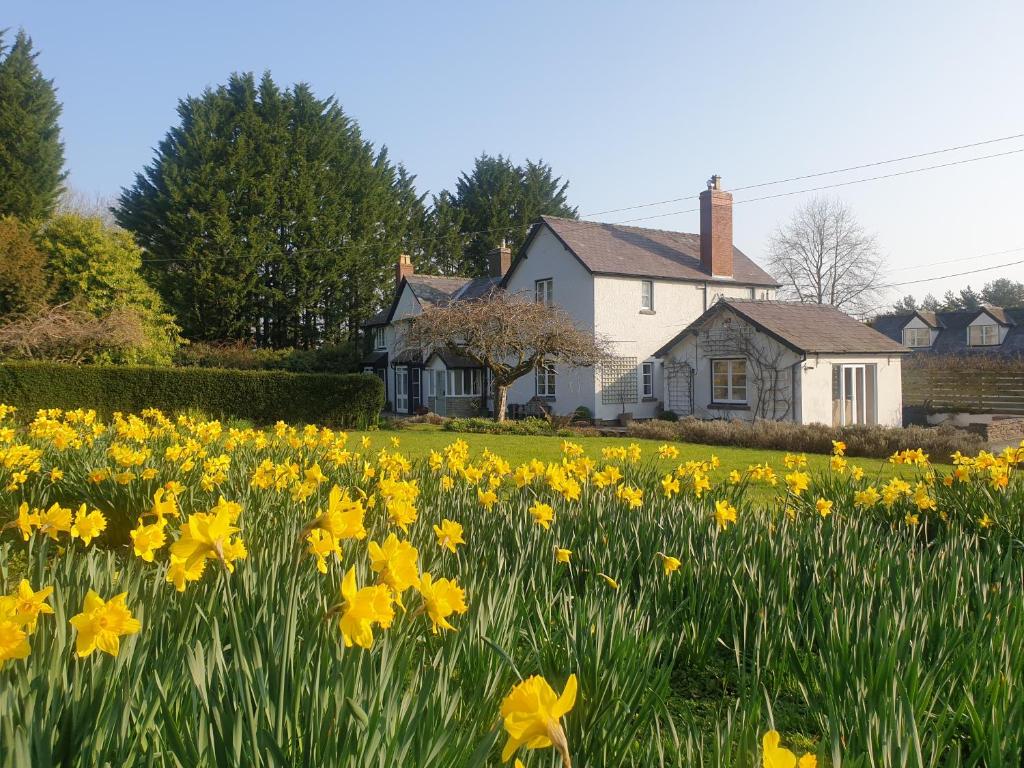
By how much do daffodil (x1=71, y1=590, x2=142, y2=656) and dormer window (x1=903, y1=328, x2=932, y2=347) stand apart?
151 ft

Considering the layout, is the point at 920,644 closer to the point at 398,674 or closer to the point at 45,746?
the point at 398,674

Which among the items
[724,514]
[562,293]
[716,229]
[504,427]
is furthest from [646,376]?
[724,514]

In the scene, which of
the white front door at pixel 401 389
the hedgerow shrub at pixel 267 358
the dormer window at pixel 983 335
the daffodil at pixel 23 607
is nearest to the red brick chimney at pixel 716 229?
the white front door at pixel 401 389

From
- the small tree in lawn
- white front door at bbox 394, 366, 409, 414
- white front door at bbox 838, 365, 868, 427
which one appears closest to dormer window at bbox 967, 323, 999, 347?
white front door at bbox 838, 365, 868, 427

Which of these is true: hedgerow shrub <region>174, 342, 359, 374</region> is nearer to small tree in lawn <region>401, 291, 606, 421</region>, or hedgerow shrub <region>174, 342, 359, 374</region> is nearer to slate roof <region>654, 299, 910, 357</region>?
small tree in lawn <region>401, 291, 606, 421</region>

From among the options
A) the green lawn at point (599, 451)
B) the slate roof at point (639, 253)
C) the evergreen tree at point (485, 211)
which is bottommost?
the green lawn at point (599, 451)

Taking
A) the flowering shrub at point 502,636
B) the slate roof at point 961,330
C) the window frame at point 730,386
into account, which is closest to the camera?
the flowering shrub at point 502,636

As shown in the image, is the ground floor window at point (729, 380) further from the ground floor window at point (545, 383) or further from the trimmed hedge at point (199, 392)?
the trimmed hedge at point (199, 392)

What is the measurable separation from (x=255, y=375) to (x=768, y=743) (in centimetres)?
2111

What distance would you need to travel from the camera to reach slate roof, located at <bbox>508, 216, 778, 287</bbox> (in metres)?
28.0

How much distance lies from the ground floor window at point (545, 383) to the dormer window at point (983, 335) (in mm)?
24231

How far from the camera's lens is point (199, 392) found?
2042cm

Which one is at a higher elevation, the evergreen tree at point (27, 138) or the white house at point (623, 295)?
the evergreen tree at point (27, 138)

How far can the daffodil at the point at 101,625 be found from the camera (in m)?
1.85
